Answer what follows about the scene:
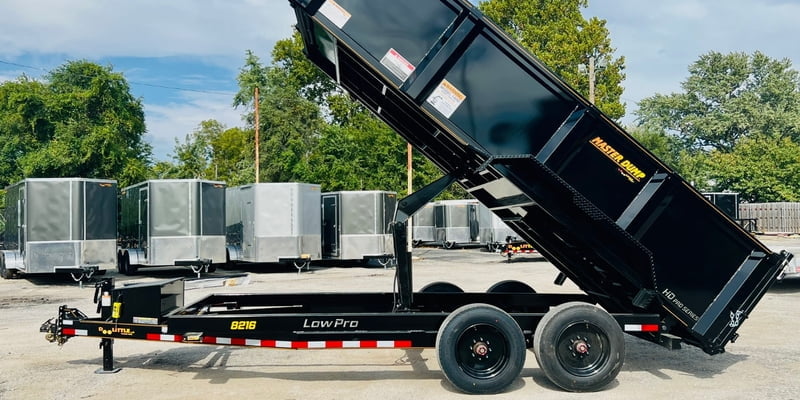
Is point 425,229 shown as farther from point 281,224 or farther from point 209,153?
point 209,153

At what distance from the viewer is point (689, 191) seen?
6.66 m

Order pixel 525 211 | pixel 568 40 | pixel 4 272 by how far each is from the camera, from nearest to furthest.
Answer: pixel 525 211 → pixel 4 272 → pixel 568 40

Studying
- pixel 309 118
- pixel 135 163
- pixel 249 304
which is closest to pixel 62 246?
pixel 249 304

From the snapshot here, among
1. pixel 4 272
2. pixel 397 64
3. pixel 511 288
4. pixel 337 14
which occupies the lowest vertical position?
pixel 4 272

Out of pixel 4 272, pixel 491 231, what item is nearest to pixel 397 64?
pixel 4 272

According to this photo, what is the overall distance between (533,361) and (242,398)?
348cm

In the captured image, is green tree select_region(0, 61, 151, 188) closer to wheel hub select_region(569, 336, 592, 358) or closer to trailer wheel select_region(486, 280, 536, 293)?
trailer wheel select_region(486, 280, 536, 293)

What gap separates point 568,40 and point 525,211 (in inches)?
1678

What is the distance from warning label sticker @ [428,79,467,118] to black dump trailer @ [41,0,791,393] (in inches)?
0.4

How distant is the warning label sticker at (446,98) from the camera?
6.33 m

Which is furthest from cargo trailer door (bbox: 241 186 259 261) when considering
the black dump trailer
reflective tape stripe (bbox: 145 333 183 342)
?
reflective tape stripe (bbox: 145 333 183 342)

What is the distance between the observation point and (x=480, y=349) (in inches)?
254

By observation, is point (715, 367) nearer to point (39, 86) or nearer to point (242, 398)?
point (242, 398)

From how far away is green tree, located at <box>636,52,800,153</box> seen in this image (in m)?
69.3
